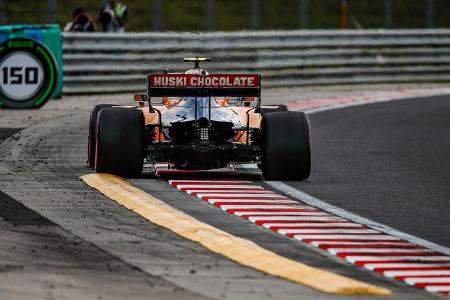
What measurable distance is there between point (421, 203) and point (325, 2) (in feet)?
99.0

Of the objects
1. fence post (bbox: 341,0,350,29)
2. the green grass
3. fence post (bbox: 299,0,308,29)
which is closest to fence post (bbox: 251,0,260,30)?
the green grass

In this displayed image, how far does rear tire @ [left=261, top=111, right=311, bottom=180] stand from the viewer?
14.9 meters

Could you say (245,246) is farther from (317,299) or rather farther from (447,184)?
(447,184)

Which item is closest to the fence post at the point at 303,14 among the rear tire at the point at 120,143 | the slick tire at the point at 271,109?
the slick tire at the point at 271,109

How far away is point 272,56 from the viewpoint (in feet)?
102

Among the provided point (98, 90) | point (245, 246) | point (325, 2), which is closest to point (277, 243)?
point (245, 246)

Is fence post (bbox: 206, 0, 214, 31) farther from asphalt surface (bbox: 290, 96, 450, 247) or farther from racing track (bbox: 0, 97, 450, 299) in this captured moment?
racing track (bbox: 0, 97, 450, 299)

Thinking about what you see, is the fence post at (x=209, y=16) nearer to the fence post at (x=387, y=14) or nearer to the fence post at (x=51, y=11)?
the fence post at (x=51, y=11)

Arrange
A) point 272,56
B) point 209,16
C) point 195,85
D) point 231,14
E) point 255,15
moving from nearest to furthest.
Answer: point 195,85
point 272,56
point 209,16
point 255,15
point 231,14

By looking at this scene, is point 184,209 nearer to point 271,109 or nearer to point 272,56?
point 271,109

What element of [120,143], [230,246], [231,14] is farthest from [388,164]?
[231,14]

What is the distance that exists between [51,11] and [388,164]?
14285 mm

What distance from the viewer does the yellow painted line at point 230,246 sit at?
8.90m

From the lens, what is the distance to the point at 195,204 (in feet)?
42.9
